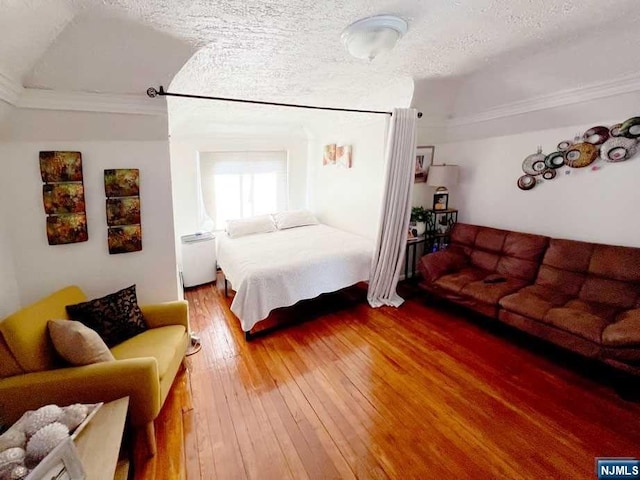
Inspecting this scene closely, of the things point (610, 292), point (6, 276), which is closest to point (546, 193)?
point (610, 292)

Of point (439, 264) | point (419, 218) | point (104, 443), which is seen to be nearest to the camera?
point (104, 443)

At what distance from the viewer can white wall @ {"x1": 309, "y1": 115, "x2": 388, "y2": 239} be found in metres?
3.71

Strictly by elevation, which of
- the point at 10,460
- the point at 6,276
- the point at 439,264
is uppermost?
the point at 6,276

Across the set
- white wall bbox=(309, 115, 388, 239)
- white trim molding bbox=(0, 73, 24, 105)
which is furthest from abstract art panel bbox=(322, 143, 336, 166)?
white trim molding bbox=(0, 73, 24, 105)

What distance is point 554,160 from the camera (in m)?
2.84

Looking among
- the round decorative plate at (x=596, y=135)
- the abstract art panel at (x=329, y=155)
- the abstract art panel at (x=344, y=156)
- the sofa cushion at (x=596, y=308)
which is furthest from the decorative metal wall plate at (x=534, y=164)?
the abstract art panel at (x=329, y=155)

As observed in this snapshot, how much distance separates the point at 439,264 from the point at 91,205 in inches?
127

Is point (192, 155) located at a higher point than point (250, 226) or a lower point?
higher

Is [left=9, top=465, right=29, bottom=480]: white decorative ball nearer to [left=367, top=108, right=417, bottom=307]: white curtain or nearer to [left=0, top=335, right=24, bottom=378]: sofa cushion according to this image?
[left=0, top=335, right=24, bottom=378]: sofa cushion

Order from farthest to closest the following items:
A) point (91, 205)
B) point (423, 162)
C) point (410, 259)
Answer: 1. point (410, 259)
2. point (423, 162)
3. point (91, 205)

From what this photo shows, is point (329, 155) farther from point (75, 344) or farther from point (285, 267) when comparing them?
point (75, 344)

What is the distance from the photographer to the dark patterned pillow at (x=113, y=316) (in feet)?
5.96

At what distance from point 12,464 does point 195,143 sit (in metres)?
3.88

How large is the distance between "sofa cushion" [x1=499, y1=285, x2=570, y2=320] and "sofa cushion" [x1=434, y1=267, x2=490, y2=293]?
41 centimetres
